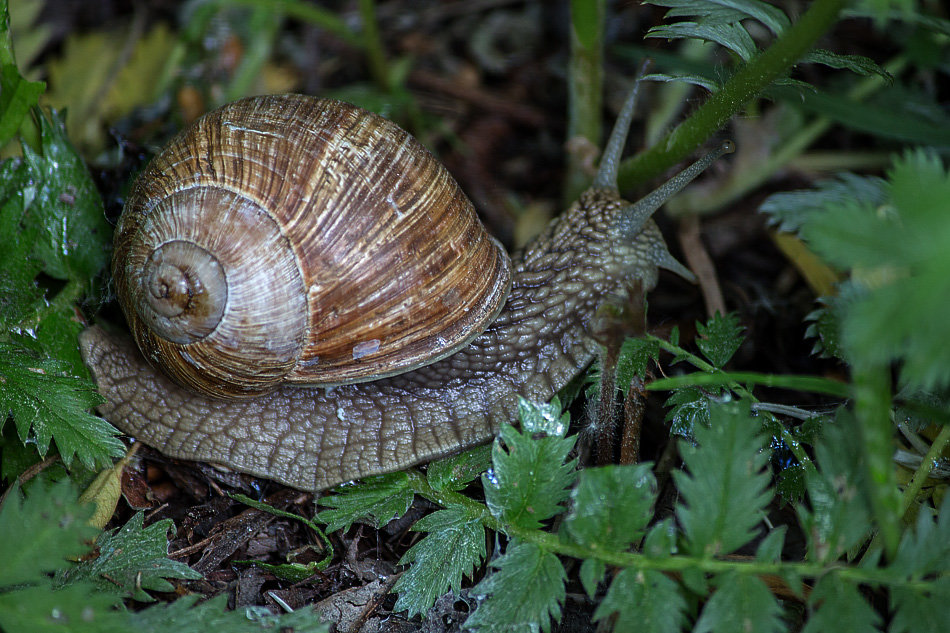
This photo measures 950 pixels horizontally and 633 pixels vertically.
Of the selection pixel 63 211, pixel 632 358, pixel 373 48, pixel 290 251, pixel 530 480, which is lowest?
pixel 530 480

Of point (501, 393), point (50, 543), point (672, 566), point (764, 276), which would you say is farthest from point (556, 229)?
point (50, 543)

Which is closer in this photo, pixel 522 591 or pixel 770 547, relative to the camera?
pixel 770 547

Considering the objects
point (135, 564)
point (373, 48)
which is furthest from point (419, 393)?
point (373, 48)

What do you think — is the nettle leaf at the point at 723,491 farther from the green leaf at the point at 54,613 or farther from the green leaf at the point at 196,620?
the green leaf at the point at 54,613

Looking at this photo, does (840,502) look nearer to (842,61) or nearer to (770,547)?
(770,547)

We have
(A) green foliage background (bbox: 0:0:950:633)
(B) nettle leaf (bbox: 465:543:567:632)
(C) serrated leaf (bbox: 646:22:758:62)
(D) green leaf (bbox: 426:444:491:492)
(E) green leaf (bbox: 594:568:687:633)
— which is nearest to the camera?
(A) green foliage background (bbox: 0:0:950:633)

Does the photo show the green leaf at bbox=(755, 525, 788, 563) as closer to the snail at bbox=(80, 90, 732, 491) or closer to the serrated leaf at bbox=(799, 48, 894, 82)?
the snail at bbox=(80, 90, 732, 491)

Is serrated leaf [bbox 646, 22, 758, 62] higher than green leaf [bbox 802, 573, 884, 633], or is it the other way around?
serrated leaf [bbox 646, 22, 758, 62]

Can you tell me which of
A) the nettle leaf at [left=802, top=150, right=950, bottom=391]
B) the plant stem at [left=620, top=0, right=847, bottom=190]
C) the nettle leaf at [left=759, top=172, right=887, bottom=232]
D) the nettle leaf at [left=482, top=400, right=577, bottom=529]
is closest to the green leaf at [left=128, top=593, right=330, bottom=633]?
the nettle leaf at [left=482, top=400, right=577, bottom=529]
